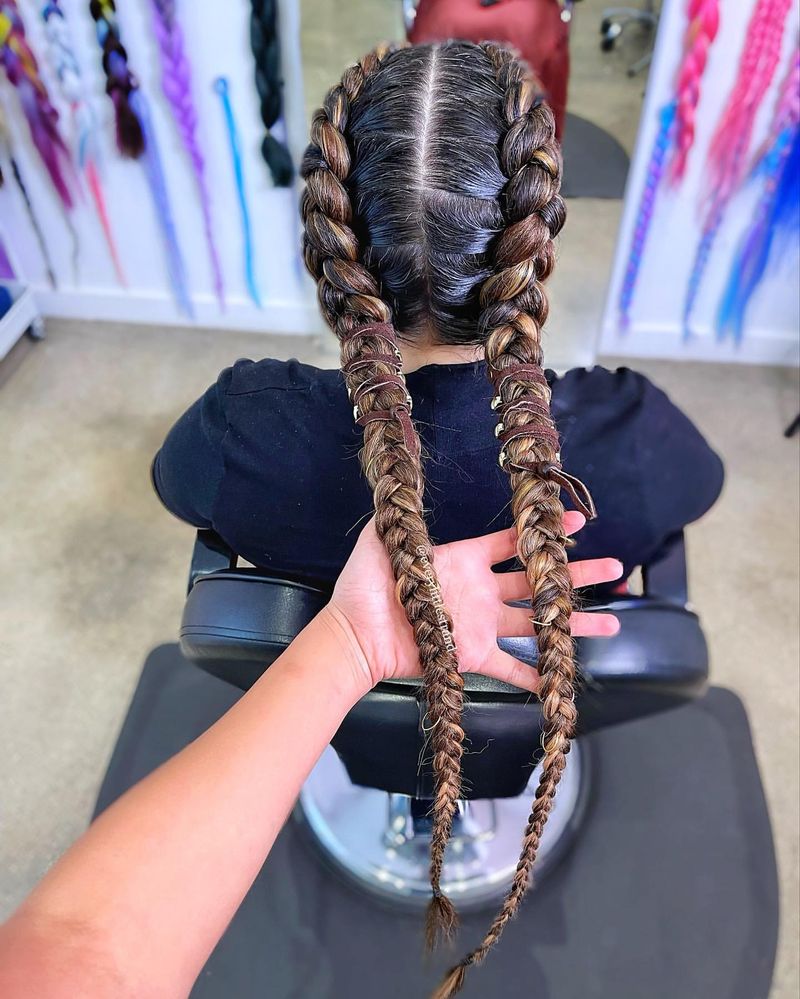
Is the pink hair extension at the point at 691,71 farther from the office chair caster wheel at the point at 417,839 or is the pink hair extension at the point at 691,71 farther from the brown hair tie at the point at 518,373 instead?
the office chair caster wheel at the point at 417,839

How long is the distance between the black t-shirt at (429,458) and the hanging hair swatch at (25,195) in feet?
5.73

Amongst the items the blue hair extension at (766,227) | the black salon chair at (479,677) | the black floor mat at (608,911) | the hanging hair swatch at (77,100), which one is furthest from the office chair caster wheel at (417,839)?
the hanging hair swatch at (77,100)

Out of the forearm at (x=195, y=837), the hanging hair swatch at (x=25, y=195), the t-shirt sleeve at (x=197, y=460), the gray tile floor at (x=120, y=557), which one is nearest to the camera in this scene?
the forearm at (x=195, y=837)

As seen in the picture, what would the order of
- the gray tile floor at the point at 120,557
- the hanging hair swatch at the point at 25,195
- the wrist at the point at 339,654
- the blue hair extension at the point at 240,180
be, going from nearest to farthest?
the wrist at the point at 339,654, the gray tile floor at the point at 120,557, the blue hair extension at the point at 240,180, the hanging hair swatch at the point at 25,195

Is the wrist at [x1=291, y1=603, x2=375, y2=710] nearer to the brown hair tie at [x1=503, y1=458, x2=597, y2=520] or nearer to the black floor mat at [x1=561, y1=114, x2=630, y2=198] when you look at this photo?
the brown hair tie at [x1=503, y1=458, x2=597, y2=520]

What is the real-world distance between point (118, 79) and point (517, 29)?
3.49 ft

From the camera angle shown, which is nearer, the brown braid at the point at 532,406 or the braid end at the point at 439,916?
the brown braid at the point at 532,406

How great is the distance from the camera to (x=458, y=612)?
2.32 ft

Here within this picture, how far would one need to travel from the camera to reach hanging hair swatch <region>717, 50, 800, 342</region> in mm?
1709

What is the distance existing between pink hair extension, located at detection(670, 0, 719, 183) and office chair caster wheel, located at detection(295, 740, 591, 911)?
59.3 inches

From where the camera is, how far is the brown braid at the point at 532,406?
0.66m

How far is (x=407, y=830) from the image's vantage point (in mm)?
1387

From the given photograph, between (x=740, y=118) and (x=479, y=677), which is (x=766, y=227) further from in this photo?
(x=479, y=677)

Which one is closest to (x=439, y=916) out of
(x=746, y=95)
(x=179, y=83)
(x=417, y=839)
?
(x=417, y=839)
